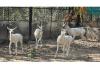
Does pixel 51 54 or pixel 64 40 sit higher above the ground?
pixel 64 40

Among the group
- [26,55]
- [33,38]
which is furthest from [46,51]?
[33,38]

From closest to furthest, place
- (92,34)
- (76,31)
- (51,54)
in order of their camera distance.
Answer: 1. (51,54)
2. (76,31)
3. (92,34)

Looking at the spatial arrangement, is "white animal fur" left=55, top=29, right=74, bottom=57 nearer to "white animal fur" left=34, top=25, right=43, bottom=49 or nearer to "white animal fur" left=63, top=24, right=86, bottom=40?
"white animal fur" left=34, top=25, right=43, bottom=49

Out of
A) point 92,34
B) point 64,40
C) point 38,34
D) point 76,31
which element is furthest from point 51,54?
point 92,34

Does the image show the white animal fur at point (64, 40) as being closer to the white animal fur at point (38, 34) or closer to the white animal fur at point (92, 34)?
the white animal fur at point (38, 34)

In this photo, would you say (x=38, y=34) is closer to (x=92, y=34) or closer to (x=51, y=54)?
(x=51, y=54)

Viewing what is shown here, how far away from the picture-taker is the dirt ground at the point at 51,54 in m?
8.45

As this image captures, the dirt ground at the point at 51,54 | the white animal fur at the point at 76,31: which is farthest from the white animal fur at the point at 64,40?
the white animal fur at the point at 76,31

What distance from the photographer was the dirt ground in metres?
8.45

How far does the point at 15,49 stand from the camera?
947 centimetres

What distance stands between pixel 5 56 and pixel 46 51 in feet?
4.11

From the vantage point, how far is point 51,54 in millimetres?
9078

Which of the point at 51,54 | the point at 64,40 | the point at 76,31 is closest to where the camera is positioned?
the point at 64,40

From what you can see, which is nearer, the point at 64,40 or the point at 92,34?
the point at 64,40
